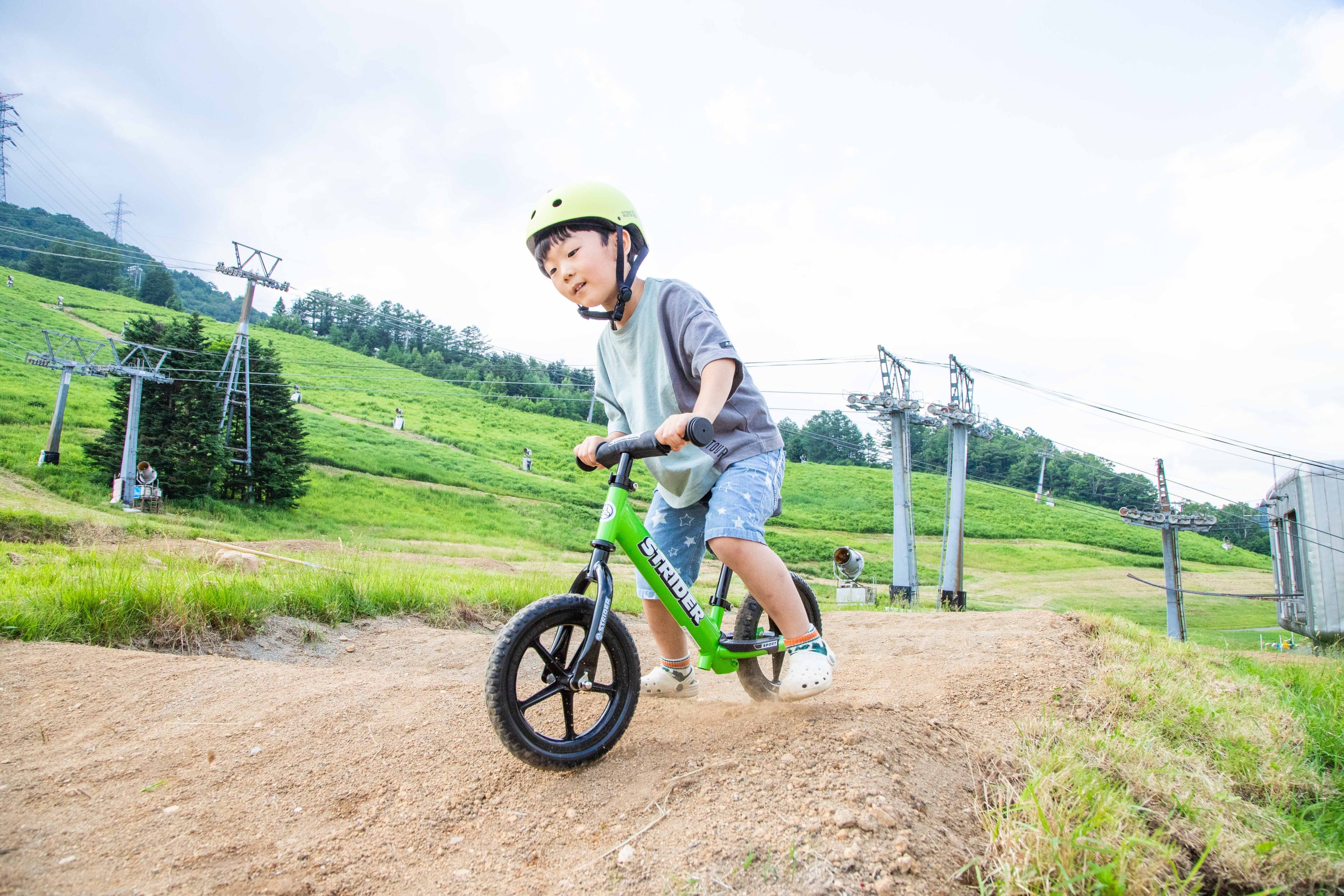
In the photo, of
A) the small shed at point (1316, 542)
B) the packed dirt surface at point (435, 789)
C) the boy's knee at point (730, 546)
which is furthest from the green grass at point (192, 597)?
the small shed at point (1316, 542)

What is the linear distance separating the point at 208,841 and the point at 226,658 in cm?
180

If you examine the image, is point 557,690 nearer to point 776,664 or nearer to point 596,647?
point 596,647

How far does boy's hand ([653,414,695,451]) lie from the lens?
7.02 feet

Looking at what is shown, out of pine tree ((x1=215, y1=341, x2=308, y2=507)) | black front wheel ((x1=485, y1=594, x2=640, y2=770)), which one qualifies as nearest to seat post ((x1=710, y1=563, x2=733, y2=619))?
black front wheel ((x1=485, y1=594, x2=640, y2=770))

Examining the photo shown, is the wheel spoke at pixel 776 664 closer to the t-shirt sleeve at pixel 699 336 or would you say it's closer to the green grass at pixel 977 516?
the t-shirt sleeve at pixel 699 336

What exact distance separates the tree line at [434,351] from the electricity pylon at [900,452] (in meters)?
31.6

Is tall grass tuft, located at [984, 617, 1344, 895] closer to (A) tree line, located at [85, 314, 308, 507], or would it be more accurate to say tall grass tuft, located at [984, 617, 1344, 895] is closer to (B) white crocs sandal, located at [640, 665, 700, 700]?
(B) white crocs sandal, located at [640, 665, 700, 700]

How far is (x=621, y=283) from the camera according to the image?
8.66 ft

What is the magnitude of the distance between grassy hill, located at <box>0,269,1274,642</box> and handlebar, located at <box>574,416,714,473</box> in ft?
23.6

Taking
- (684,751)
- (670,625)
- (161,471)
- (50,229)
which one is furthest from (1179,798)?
(50,229)

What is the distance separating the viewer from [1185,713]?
116 inches

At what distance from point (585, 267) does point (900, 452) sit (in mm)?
16194

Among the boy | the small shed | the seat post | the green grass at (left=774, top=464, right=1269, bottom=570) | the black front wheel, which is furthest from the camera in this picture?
the green grass at (left=774, top=464, right=1269, bottom=570)

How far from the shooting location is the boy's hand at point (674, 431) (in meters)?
2.14
